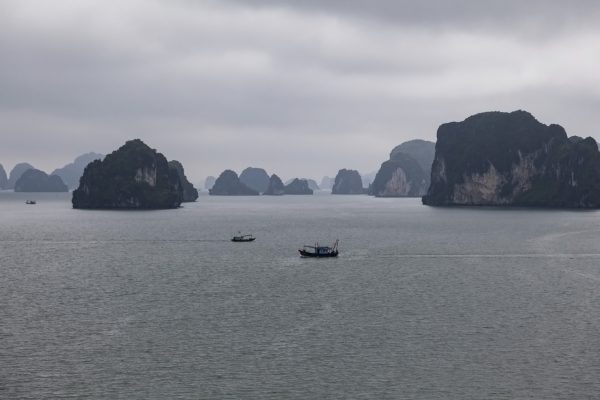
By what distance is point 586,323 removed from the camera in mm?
71625

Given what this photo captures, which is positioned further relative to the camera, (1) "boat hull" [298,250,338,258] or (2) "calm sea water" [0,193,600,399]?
(1) "boat hull" [298,250,338,258]

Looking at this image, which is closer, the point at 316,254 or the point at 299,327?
the point at 299,327

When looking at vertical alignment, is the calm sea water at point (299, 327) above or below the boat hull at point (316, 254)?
below

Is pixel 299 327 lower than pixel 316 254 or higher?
lower

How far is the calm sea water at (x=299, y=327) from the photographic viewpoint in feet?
171

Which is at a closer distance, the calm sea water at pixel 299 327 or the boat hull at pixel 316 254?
the calm sea water at pixel 299 327

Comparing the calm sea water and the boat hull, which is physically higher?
the boat hull

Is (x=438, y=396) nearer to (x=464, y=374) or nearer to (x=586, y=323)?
(x=464, y=374)

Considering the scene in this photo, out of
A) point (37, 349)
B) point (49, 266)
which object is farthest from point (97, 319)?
point (49, 266)

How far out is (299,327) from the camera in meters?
69.7

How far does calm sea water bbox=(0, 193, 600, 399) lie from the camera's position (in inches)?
2055

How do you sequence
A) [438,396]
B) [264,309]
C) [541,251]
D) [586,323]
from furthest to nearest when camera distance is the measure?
1. [541,251]
2. [264,309]
3. [586,323]
4. [438,396]

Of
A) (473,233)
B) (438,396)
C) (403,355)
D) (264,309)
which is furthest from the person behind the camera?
(473,233)

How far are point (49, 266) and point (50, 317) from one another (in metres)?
47.7
